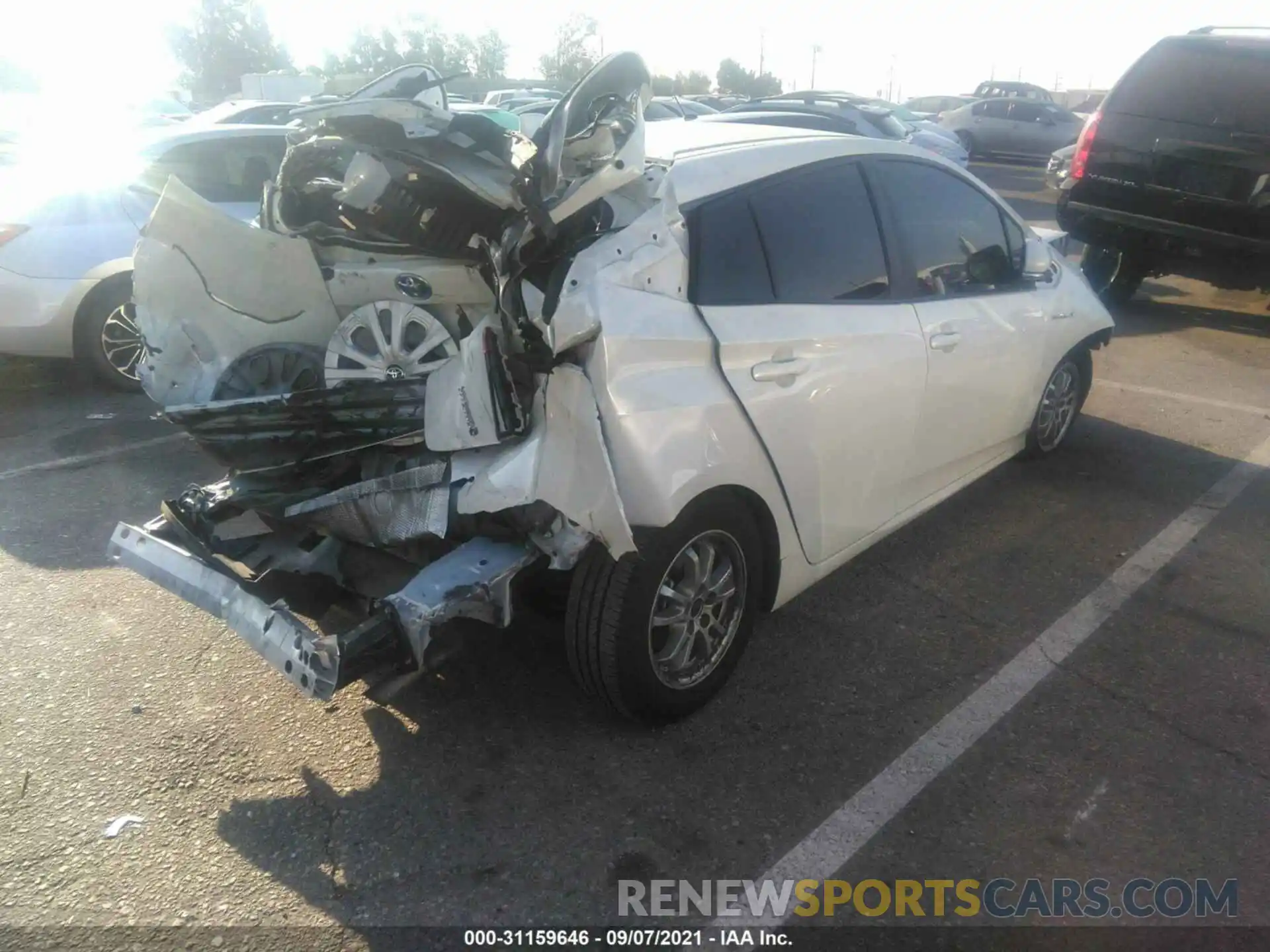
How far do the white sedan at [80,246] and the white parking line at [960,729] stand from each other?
539 cm

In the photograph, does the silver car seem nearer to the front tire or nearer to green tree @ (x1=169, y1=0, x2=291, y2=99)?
the front tire

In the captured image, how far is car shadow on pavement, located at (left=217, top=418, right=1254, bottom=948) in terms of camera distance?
8.27 ft

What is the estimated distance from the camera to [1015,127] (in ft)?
70.9

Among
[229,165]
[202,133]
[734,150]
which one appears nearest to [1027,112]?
[229,165]

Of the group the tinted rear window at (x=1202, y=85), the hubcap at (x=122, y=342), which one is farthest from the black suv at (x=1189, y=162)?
the hubcap at (x=122, y=342)

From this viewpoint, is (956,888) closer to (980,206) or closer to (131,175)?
(980,206)

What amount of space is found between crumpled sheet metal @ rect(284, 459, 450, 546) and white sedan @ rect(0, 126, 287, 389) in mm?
3858

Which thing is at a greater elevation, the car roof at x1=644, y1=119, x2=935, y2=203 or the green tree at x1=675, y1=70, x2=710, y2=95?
the car roof at x1=644, y1=119, x2=935, y2=203

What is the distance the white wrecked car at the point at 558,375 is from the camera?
2.61 m

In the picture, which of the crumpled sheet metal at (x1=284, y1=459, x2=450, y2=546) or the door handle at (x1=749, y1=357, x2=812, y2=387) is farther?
the door handle at (x1=749, y1=357, x2=812, y2=387)

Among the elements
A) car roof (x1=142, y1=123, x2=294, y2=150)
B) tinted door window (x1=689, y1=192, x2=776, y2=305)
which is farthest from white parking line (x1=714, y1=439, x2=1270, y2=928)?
car roof (x1=142, y1=123, x2=294, y2=150)

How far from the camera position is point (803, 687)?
3.33 metres

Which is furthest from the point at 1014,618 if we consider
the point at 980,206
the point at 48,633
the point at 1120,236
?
the point at 1120,236

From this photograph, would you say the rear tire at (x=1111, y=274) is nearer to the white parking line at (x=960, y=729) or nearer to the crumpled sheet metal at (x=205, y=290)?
the white parking line at (x=960, y=729)
